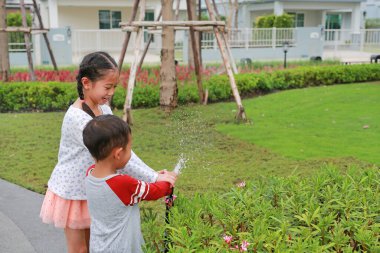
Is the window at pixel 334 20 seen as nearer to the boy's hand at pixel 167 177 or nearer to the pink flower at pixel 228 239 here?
the boy's hand at pixel 167 177

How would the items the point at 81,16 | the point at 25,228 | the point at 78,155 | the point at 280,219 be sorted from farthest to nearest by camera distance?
the point at 81,16
the point at 25,228
the point at 78,155
the point at 280,219

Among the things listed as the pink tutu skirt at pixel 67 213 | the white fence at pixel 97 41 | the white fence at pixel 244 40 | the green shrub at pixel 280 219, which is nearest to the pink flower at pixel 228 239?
the green shrub at pixel 280 219

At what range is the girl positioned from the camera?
284cm

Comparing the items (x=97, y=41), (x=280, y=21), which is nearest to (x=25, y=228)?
(x=97, y=41)

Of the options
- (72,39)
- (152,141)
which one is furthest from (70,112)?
(72,39)

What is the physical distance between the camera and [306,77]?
1380 cm

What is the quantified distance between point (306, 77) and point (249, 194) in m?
11.2

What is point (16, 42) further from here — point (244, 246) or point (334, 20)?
point (334, 20)

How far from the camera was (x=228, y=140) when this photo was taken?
754 centimetres

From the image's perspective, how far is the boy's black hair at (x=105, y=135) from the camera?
2410 millimetres

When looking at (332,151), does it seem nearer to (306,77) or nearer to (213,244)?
(213,244)

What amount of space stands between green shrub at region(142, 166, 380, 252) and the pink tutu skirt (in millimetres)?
366

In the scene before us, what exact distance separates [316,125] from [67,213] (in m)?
6.38

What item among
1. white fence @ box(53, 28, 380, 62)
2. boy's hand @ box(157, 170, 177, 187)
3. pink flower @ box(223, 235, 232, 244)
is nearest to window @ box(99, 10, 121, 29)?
white fence @ box(53, 28, 380, 62)
